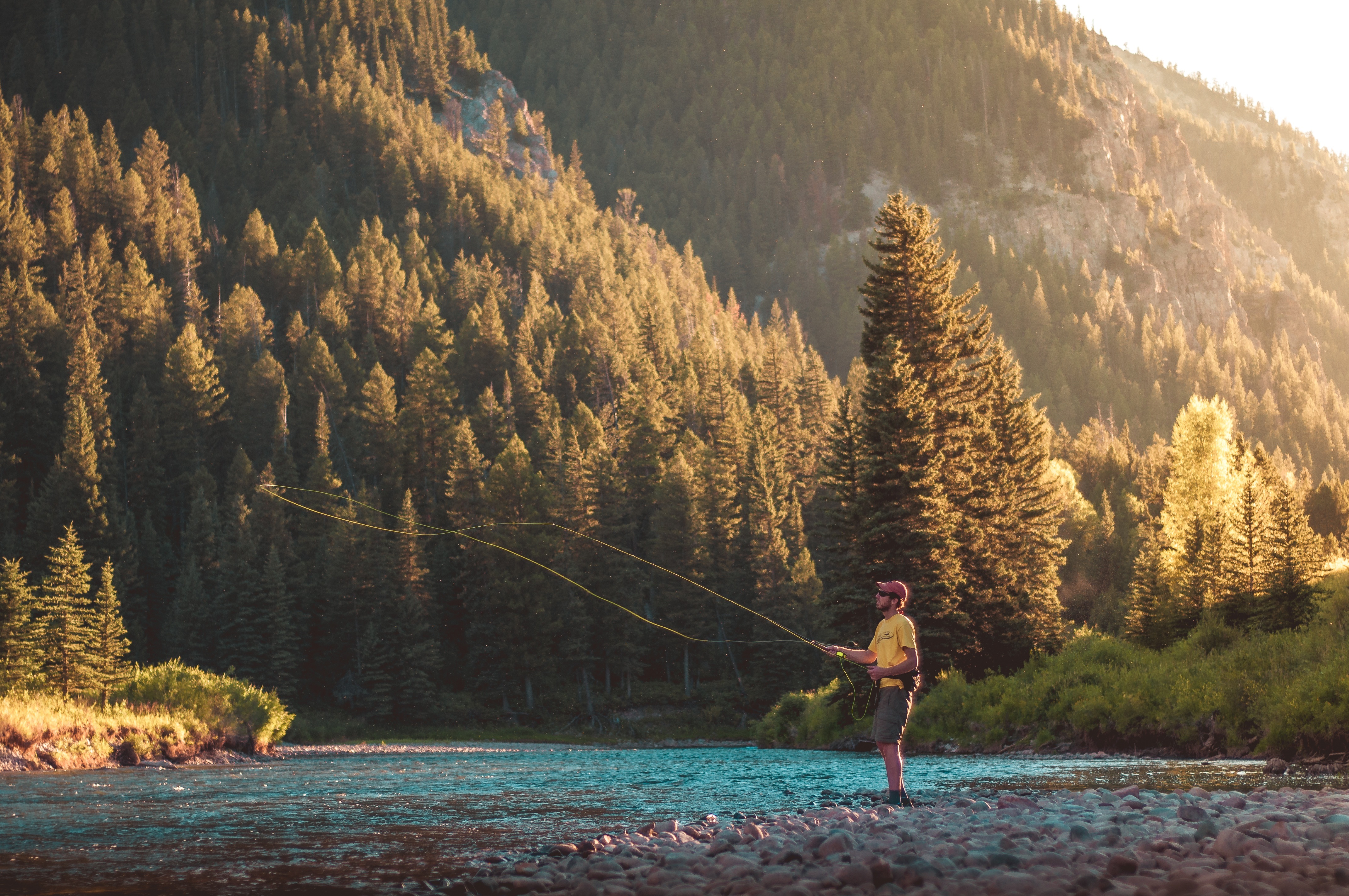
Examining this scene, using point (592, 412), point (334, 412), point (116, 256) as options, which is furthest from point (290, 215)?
point (592, 412)

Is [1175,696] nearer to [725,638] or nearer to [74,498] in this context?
[725,638]

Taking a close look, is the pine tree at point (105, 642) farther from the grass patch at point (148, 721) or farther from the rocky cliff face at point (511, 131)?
the rocky cliff face at point (511, 131)

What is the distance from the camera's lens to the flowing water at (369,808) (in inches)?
392

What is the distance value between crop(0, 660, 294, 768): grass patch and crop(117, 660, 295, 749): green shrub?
3 centimetres

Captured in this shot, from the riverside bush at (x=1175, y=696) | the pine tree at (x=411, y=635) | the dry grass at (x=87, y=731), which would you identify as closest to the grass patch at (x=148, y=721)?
the dry grass at (x=87, y=731)

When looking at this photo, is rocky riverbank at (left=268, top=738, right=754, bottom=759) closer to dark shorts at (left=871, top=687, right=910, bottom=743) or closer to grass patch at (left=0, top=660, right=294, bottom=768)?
grass patch at (left=0, top=660, right=294, bottom=768)

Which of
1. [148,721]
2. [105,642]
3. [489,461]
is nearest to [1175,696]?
[148,721]

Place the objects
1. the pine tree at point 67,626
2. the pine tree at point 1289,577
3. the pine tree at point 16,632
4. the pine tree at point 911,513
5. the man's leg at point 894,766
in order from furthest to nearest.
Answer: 1. the pine tree at point 67,626
2. the pine tree at point 16,632
3. the pine tree at point 911,513
4. the pine tree at point 1289,577
5. the man's leg at point 894,766

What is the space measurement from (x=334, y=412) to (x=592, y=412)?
22.7 m

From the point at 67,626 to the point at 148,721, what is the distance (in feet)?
65.0

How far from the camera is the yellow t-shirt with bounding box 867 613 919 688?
11.7m

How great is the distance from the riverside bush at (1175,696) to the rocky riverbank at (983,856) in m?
6.42

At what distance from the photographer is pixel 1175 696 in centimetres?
2152

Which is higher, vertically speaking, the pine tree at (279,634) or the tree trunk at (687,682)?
the pine tree at (279,634)
